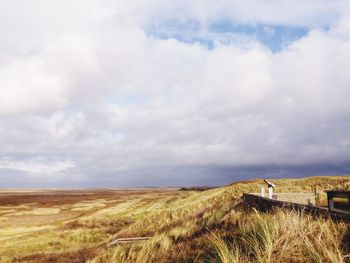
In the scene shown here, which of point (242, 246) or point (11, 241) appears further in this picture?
point (11, 241)

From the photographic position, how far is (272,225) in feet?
28.3

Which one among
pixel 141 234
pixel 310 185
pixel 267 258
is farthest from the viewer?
pixel 310 185

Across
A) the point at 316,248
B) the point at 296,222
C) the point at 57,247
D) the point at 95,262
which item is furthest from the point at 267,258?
the point at 57,247

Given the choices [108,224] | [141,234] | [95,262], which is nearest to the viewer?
[95,262]

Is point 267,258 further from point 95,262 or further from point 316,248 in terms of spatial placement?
point 95,262

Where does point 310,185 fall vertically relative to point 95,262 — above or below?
above

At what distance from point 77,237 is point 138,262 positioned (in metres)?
23.1

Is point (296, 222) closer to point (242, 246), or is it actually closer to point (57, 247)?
point (242, 246)

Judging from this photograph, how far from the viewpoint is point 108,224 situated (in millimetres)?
41125

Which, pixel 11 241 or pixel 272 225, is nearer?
pixel 272 225

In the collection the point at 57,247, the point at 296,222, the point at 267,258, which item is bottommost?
the point at 57,247

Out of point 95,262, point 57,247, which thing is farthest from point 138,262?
point 57,247

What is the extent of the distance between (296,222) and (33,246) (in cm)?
2616

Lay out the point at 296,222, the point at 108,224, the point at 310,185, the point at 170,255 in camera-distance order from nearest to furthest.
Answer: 1. the point at 296,222
2. the point at 170,255
3. the point at 310,185
4. the point at 108,224
